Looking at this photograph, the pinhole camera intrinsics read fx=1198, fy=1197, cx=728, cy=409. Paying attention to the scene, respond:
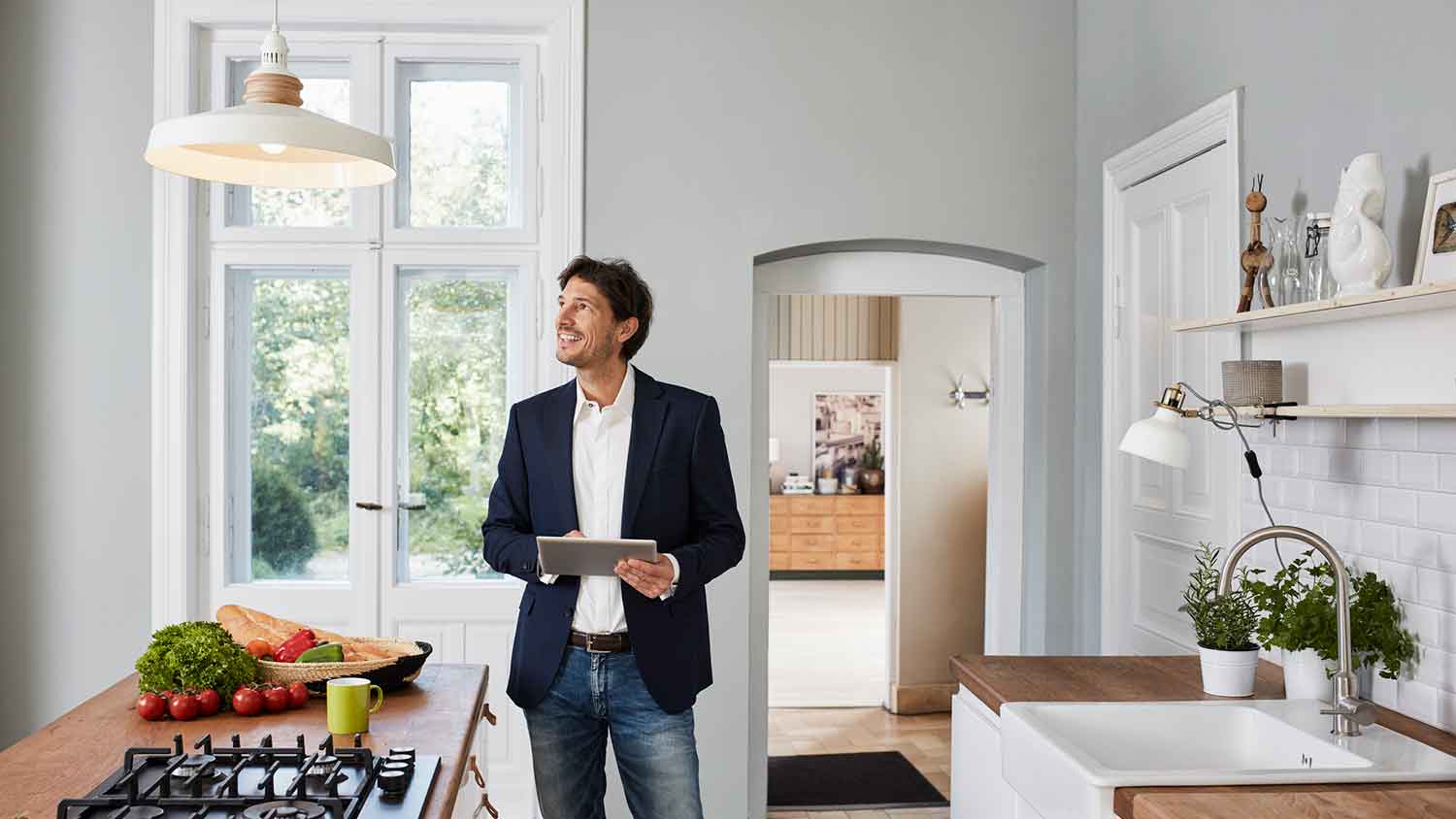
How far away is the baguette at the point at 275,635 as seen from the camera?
250 cm

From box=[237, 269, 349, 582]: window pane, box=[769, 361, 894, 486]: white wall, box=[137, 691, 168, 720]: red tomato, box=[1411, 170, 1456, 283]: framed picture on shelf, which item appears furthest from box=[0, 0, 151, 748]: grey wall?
box=[769, 361, 894, 486]: white wall

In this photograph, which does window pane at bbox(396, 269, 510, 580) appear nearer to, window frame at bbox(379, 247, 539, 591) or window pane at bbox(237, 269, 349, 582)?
window frame at bbox(379, 247, 539, 591)

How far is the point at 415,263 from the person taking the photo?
159 inches

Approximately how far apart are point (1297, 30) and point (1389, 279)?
679 mm

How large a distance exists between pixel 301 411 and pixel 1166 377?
2.76 m

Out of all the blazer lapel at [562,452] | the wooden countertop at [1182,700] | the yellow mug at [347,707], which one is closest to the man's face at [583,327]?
the blazer lapel at [562,452]

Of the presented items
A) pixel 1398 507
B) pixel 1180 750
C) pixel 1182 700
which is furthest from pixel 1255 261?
pixel 1180 750

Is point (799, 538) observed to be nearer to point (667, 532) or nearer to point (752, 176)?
point (752, 176)

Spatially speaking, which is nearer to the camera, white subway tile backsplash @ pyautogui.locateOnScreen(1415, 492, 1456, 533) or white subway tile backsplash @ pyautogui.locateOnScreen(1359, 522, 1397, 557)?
white subway tile backsplash @ pyautogui.locateOnScreen(1415, 492, 1456, 533)

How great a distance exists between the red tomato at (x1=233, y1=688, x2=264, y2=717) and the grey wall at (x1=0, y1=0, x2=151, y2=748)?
1.95 metres

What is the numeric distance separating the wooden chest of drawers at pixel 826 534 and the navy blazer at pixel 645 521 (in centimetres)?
824

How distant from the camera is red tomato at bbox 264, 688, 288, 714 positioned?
2275 millimetres

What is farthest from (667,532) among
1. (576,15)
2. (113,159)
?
(113,159)

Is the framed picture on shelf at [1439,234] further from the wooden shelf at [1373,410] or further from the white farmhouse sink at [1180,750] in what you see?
the white farmhouse sink at [1180,750]
